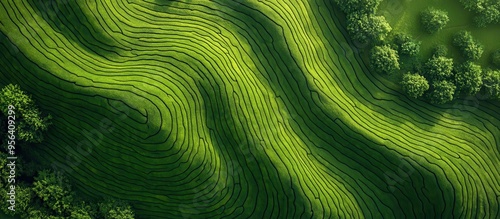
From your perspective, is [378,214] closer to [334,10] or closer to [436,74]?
[436,74]

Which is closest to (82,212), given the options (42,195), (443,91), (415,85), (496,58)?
(42,195)

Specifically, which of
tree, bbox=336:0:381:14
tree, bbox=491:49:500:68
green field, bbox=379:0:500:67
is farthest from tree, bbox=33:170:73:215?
tree, bbox=491:49:500:68

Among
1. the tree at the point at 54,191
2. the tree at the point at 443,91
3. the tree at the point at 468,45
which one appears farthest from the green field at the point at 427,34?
the tree at the point at 54,191

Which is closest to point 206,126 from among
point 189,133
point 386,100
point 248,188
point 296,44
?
point 189,133

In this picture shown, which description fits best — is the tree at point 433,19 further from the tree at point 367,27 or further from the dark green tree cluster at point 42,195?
the dark green tree cluster at point 42,195

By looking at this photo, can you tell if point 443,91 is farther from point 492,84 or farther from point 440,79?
point 492,84

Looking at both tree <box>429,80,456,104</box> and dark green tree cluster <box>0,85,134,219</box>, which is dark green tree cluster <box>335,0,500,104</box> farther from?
dark green tree cluster <box>0,85,134,219</box>
